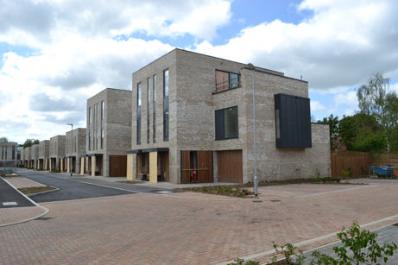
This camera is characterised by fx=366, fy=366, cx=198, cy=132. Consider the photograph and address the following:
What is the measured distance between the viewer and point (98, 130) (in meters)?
50.5

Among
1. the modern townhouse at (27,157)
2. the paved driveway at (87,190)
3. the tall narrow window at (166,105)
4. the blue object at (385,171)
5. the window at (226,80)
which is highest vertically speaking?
the window at (226,80)

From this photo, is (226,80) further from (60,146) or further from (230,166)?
(60,146)

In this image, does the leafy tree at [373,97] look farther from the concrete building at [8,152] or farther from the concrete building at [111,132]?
the concrete building at [8,152]

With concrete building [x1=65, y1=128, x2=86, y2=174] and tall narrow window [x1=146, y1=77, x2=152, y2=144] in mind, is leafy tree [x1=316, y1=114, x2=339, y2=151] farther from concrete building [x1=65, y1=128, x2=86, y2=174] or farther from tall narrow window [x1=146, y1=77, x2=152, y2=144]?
concrete building [x1=65, y1=128, x2=86, y2=174]

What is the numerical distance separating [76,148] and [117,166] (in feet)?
69.1

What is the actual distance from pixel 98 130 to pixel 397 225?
44.6 metres

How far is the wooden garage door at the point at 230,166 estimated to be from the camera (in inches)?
1168

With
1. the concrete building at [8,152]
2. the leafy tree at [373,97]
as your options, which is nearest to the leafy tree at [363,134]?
the leafy tree at [373,97]

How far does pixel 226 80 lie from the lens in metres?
35.1

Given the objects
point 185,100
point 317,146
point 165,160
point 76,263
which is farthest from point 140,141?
point 76,263

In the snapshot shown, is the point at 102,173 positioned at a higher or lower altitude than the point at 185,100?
lower

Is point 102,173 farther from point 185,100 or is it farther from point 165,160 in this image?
point 185,100

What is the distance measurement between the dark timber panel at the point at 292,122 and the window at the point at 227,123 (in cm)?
357

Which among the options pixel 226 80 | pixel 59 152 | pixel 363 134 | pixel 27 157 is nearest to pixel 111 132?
pixel 226 80
